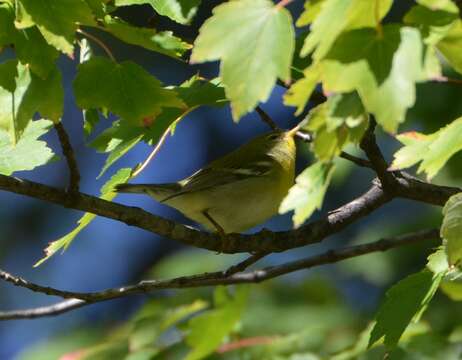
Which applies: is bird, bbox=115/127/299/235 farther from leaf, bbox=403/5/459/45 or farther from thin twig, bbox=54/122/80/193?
leaf, bbox=403/5/459/45

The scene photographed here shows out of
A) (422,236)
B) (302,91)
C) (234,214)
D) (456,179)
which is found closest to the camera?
(302,91)

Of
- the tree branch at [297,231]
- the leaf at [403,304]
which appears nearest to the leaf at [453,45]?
the leaf at [403,304]

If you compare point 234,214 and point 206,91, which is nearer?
point 206,91

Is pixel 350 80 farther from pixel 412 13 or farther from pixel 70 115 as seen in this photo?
pixel 70 115

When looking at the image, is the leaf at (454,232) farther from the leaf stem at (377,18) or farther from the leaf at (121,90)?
the leaf at (121,90)

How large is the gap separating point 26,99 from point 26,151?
1.10ft

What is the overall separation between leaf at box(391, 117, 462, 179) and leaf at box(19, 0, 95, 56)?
74 cm

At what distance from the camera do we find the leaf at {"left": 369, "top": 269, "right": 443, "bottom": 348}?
77.1 inches

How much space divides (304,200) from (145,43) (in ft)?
2.12

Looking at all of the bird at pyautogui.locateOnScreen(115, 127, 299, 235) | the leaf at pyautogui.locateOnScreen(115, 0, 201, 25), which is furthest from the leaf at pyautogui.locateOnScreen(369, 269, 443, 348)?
the bird at pyautogui.locateOnScreen(115, 127, 299, 235)

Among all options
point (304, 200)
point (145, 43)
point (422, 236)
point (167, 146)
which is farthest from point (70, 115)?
point (304, 200)

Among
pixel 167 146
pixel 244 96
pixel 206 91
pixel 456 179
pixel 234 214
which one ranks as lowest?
pixel 167 146

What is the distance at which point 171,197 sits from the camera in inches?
134

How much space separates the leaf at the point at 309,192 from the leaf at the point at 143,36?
60 cm
